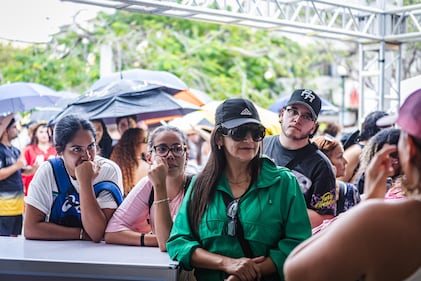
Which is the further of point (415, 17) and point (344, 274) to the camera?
point (415, 17)

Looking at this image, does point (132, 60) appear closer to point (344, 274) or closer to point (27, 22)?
point (27, 22)

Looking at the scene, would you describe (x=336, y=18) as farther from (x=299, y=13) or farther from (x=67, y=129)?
(x=67, y=129)

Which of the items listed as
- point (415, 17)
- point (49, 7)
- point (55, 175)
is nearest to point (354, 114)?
point (415, 17)

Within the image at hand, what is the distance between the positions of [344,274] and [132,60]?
2021 cm

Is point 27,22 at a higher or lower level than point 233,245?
higher

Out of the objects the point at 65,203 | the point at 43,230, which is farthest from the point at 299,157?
the point at 43,230

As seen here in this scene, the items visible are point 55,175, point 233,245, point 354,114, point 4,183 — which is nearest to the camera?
point 233,245

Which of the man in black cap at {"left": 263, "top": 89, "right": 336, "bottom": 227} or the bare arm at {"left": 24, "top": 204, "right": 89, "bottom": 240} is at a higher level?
the man in black cap at {"left": 263, "top": 89, "right": 336, "bottom": 227}

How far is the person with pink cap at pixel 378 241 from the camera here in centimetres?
212

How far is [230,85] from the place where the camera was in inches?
885

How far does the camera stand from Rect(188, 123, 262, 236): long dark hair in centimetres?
335

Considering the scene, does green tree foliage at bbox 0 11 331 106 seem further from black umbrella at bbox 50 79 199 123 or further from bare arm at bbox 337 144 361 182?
bare arm at bbox 337 144 361 182

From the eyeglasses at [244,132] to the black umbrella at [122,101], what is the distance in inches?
153

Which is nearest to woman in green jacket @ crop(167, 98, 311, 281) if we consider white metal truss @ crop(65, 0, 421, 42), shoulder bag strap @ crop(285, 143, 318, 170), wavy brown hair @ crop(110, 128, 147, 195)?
shoulder bag strap @ crop(285, 143, 318, 170)
